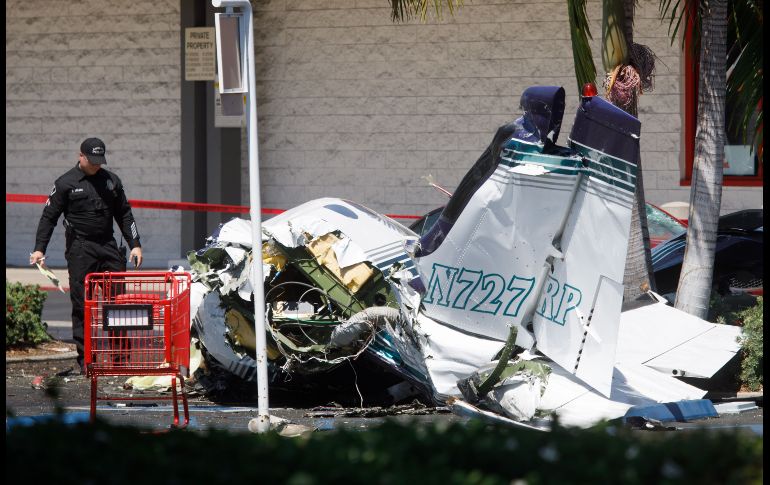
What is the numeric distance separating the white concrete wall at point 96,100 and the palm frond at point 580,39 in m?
9.33

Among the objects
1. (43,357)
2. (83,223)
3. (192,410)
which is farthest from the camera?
(43,357)

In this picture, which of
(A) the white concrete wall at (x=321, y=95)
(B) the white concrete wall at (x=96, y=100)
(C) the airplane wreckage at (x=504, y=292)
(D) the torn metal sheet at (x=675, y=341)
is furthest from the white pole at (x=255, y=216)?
(B) the white concrete wall at (x=96, y=100)

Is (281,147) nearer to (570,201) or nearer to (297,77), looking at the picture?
(297,77)

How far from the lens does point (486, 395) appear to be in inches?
256

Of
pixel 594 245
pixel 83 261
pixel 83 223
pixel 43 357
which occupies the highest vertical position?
pixel 594 245

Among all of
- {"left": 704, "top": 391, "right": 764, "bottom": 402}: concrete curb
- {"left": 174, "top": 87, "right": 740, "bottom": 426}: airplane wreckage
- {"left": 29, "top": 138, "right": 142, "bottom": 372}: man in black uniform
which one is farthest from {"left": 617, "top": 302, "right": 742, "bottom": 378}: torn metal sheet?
{"left": 29, "top": 138, "right": 142, "bottom": 372}: man in black uniform

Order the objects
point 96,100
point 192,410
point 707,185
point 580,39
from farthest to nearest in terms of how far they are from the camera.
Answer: point 96,100, point 707,185, point 580,39, point 192,410

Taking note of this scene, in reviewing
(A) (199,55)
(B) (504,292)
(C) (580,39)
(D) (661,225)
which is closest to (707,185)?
(C) (580,39)

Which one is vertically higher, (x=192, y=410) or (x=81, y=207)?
(x=81, y=207)

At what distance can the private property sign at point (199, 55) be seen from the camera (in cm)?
1616

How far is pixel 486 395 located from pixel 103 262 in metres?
3.87

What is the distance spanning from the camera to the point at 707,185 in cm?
880

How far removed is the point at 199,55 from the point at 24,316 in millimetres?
7341

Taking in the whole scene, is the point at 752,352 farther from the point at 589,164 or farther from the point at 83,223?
the point at 83,223
